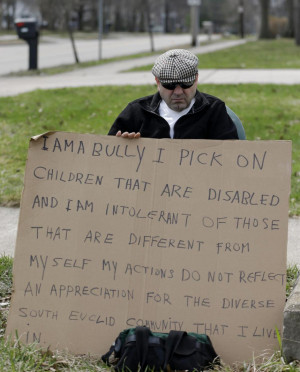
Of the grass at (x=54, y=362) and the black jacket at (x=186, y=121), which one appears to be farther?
the black jacket at (x=186, y=121)

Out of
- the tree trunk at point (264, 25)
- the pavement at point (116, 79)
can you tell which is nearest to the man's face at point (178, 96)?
the pavement at point (116, 79)

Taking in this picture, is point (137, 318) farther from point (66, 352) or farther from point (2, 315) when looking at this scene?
point (2, 315)

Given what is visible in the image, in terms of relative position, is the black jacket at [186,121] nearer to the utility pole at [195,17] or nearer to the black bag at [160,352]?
the black bag at [160,352]

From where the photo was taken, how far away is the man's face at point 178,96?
4113mm

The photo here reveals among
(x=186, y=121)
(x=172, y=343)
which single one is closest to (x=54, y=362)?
(x=172, y=343)

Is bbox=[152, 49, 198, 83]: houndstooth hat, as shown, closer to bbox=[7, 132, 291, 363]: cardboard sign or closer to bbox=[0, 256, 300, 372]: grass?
bbox=[7, 132, 291, 363]: cardboard sign

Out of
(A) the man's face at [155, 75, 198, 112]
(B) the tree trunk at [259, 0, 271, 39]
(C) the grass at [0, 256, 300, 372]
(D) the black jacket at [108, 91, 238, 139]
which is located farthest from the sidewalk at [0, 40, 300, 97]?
(B) the tree trunk at [259, 0, 271, 39]

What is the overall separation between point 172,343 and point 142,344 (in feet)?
0.45

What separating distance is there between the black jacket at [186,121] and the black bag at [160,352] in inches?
45.9

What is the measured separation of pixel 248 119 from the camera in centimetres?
991

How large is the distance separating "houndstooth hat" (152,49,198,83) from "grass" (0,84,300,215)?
2.97 meters

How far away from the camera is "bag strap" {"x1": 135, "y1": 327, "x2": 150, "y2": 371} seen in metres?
3.50

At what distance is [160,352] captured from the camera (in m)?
3.53

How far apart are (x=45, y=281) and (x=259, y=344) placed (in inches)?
42.9
